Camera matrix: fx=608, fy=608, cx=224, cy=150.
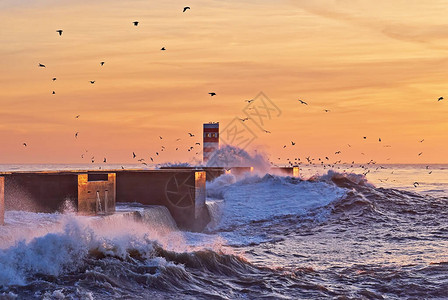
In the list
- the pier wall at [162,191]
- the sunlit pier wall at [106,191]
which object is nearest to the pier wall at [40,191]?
the sunlit pier wall at [106,191]

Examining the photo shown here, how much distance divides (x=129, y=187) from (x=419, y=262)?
9.01 m

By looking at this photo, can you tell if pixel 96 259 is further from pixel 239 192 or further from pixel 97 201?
pixel 239 192

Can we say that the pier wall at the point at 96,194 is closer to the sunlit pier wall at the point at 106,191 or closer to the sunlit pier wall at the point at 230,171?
the sunlit pier wall at the point at 106,191

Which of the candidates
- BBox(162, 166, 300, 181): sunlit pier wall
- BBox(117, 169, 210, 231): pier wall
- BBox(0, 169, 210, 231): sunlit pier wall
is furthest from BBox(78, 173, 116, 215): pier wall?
BBox(162, 166, 300, 181): sunlit pier wall

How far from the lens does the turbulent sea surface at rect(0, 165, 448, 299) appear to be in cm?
892

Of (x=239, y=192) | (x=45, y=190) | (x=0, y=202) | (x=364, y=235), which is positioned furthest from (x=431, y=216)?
(x=0, y=202)

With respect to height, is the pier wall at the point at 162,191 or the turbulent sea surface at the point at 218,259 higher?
the pier wall at the point at 162,191

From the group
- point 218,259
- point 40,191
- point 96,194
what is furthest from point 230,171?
point 218,259

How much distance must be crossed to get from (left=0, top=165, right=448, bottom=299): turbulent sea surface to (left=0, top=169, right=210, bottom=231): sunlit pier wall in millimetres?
568

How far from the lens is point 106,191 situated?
15.0m

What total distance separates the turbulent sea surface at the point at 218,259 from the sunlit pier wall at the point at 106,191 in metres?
0.57

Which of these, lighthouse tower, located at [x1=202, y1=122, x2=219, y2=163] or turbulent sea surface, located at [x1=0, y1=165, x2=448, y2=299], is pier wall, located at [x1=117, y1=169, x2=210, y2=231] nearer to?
turbulent sea surface, located at [x1=0, y1=165, x2=448, y2=299]

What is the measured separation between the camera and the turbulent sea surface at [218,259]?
8.92 metres

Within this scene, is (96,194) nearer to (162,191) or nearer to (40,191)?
(40,191)
